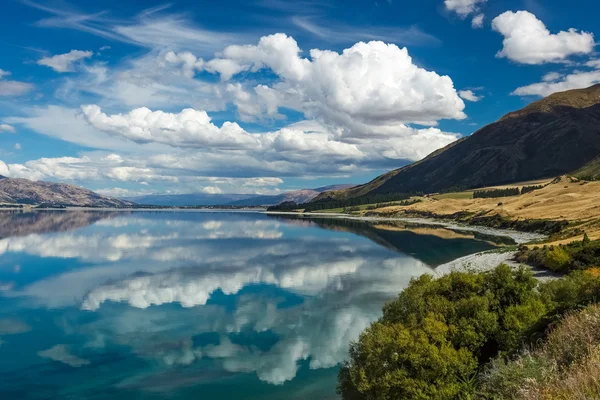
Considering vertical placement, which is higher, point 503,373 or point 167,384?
point 503,373

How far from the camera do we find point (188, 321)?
5197 centimetres

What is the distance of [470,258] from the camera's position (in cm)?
9219

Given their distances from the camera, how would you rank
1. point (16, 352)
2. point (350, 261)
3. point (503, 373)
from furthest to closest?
1. point (350, 261)
2. point (16, 352)
3. point (503, 373)

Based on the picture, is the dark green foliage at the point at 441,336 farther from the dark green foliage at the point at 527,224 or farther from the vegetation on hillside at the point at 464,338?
the dark green foliage at the point at 527,224

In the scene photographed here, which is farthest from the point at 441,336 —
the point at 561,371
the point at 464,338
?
the point at 561,371

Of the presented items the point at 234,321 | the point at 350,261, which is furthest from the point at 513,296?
the point at 350,261

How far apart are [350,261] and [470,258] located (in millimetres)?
25421

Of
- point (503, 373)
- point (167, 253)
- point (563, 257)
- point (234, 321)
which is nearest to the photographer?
point (503, 373)

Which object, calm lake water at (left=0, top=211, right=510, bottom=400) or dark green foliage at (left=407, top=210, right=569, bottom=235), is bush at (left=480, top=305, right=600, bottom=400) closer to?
calm lake water at (left=0, top=211, right=510, bottom=400)

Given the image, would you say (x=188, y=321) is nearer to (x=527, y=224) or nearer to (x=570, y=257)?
(x=570, y=257)

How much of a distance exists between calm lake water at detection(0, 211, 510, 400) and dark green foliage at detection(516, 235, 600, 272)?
20949mm

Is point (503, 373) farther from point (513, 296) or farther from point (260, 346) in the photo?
point (260, 346)

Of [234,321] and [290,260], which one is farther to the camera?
[290,260]

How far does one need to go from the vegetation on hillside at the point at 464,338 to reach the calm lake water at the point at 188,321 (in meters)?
7.42
